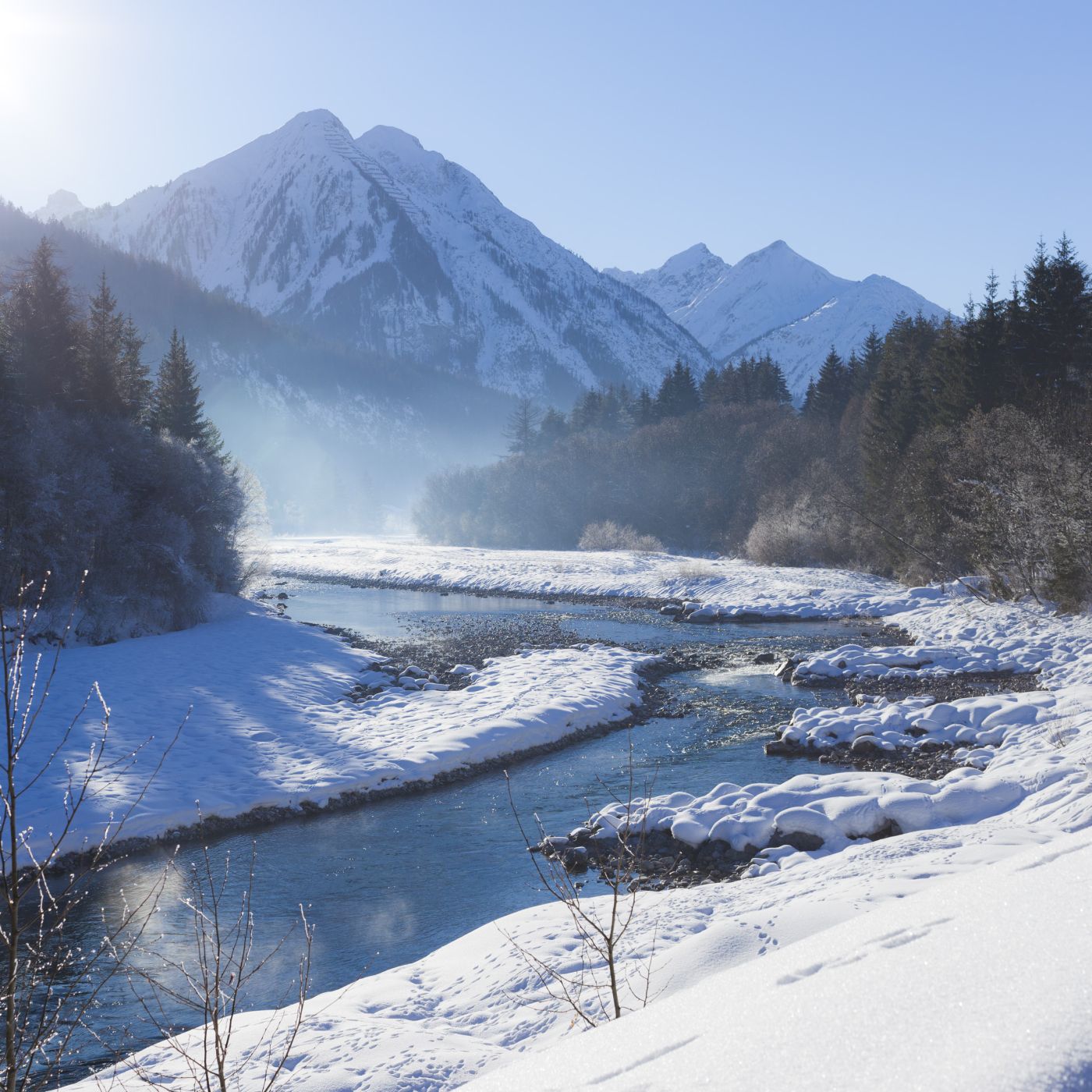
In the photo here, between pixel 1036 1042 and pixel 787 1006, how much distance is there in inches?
38.2

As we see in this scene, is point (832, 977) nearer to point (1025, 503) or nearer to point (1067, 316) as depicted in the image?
point (1025, 503)

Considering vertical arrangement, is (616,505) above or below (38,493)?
below

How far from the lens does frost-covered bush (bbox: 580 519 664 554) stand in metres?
65.7

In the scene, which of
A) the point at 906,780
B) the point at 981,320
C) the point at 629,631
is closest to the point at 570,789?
the point at 906,780

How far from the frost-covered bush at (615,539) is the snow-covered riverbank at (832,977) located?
161 feet

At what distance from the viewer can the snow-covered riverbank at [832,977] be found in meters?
2.69

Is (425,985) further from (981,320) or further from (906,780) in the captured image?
(981,320)

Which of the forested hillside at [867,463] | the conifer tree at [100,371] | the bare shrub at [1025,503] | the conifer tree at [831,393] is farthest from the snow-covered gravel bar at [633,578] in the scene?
the conifer tree at [831,393]

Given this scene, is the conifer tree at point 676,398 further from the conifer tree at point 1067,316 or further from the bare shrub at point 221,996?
the bare shrub at point 221,996

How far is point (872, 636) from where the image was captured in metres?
30.0

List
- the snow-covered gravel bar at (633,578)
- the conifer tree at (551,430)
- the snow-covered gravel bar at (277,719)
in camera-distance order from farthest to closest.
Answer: the conifer tree at (551,430), the snow-covered gravel bar at (633,578), the snow-covered gravel bar at (277,719)

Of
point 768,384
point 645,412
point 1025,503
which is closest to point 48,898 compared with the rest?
point 1025,503

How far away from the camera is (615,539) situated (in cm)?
6888

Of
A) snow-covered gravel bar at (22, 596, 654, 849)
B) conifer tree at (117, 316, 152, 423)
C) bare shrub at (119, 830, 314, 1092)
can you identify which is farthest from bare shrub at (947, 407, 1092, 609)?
conifer tree at (117, 316, 152, 423)
